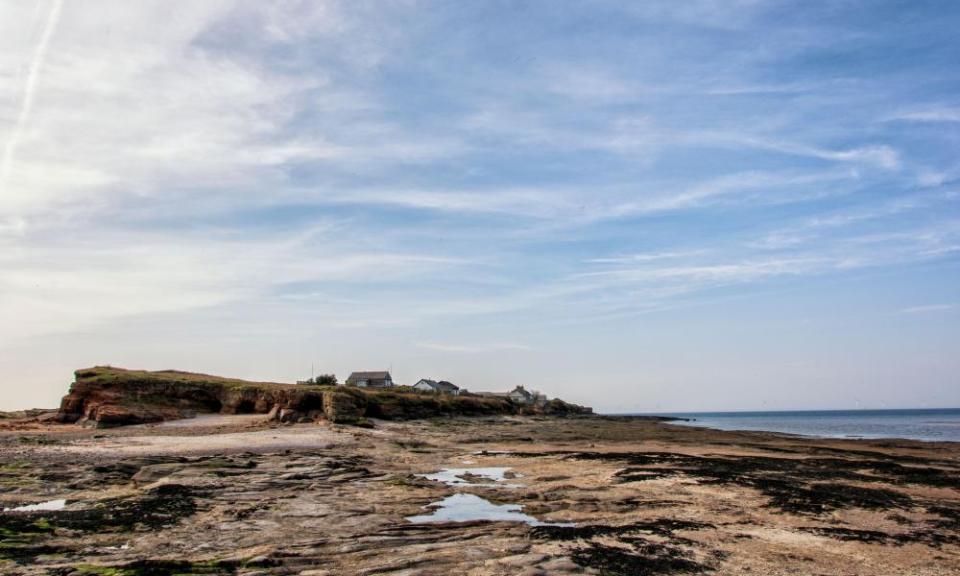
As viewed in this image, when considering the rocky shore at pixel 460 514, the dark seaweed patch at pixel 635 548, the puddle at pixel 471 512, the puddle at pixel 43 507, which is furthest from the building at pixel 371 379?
the dark seaweed patch at pixel 635 548

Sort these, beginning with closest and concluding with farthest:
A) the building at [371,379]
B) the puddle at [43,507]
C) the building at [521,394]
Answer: the puddle at [43,507] → the building at [371,379] → the building at [521,394]

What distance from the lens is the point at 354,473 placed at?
20672 mm

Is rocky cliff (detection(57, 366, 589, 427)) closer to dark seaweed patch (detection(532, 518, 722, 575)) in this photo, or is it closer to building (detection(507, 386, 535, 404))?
dark seaweed patch (detection(532, 518, 722, 575))

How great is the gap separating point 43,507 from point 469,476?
40.8ft

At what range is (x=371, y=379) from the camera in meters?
103

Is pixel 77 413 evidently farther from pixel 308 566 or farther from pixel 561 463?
pixel 308 566

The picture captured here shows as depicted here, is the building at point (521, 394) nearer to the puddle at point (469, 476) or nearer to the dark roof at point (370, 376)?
the dark roof at point (370, 376)

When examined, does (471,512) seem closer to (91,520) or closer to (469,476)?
(469,476)

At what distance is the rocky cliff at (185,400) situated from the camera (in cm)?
4219

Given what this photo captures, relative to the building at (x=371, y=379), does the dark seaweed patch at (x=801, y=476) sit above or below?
below

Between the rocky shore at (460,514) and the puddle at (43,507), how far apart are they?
65mm

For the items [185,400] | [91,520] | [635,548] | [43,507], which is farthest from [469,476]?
[185,400]

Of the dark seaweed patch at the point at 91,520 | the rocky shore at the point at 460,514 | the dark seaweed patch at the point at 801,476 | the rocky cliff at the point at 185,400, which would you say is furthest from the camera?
the rocky cliff at the point at 185,400

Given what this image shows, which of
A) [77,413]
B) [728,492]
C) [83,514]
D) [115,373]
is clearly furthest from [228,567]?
[115,373]
